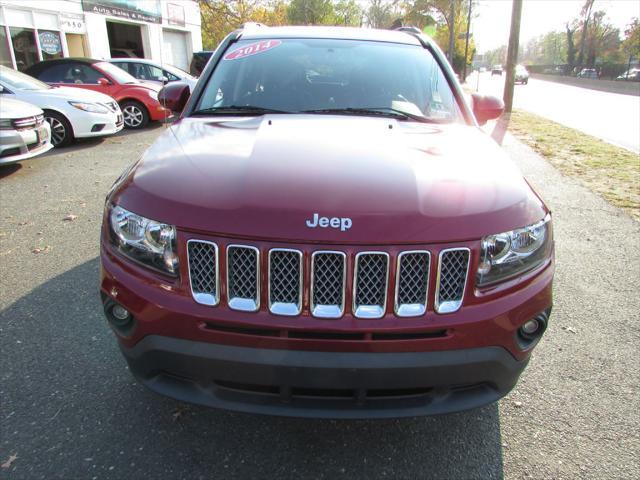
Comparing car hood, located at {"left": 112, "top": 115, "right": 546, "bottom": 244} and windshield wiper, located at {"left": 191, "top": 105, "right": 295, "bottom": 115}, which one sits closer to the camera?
car hood, located at {"left": 112, "top": 115, "right": 546, "bottom": 244}

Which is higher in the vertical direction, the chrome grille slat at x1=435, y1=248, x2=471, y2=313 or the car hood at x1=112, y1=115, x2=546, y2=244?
the car hood at x1=112, y1=115, x2=546, y2=244

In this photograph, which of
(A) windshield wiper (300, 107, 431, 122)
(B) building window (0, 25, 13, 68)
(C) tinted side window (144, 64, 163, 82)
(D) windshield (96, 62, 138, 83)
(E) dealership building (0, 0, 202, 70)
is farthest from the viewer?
(E) dealership building (0, 0, 202, 70)

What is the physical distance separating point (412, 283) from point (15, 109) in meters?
7.25

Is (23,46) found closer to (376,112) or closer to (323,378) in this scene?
(376,112)

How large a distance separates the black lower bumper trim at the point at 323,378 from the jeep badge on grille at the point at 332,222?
0.46 meters

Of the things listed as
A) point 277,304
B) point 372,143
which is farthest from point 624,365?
point 277,304

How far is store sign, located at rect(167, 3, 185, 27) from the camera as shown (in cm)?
2678

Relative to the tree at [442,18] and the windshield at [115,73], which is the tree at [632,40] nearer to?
the tree at [442,18]

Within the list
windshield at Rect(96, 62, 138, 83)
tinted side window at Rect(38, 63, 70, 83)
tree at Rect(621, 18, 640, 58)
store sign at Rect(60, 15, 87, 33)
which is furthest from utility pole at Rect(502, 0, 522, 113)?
tree at Rect(621, 18, 640, 58)

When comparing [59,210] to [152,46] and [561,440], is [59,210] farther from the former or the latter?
[152,46]

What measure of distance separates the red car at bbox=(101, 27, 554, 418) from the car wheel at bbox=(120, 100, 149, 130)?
10371mm

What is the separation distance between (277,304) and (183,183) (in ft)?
2.08

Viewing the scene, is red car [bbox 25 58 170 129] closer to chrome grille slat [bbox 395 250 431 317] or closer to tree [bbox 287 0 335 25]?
chrome grille slat [bbox 395 250 431 317]

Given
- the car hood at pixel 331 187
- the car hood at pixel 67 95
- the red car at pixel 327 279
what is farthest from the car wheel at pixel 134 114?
the red car at pixel 327 279
